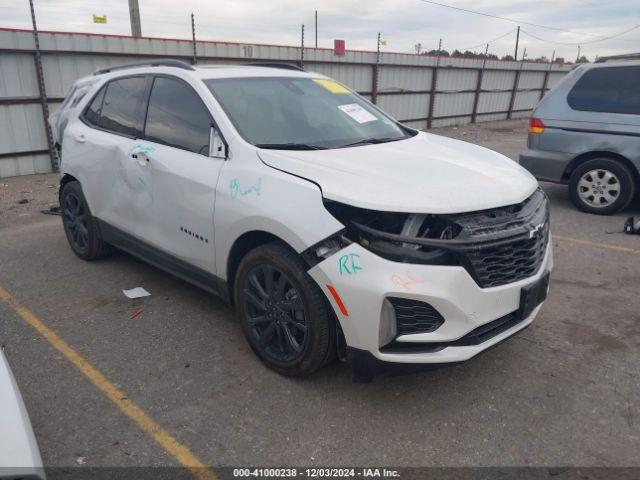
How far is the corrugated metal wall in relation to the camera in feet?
29.1

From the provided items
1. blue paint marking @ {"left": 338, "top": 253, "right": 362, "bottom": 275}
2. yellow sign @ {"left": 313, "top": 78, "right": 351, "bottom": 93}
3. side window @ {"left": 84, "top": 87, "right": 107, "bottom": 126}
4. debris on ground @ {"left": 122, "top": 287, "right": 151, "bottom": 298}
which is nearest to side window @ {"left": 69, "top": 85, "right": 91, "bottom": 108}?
side window @ {"left": 84, "top": 87, "right": 107, "bottom": 126}

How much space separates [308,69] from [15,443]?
41.4 ft

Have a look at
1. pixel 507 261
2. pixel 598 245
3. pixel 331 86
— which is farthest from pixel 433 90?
pixel 507 261

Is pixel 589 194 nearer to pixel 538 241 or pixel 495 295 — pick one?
pixel 538 241

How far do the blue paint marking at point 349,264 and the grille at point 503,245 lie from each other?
0.51 metres

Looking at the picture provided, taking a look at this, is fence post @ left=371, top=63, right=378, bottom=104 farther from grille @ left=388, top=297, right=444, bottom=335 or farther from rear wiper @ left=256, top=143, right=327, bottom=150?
grille @ left=388, top=297, right=444, bottom=335

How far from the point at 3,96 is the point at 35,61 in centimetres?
81

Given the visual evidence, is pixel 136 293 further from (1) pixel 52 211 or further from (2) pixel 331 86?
(1) pixel 52 211

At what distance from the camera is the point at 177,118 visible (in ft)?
11.9

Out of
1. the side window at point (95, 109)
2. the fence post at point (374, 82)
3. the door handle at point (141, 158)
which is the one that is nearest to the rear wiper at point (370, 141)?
the door handle at point (141, 158)

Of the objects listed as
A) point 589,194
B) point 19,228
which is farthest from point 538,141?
point 19,228

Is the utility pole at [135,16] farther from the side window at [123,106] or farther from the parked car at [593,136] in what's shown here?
the parked car at [593,136]

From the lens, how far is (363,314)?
250 centimetres

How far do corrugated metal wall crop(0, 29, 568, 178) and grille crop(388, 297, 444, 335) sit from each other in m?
8.80
